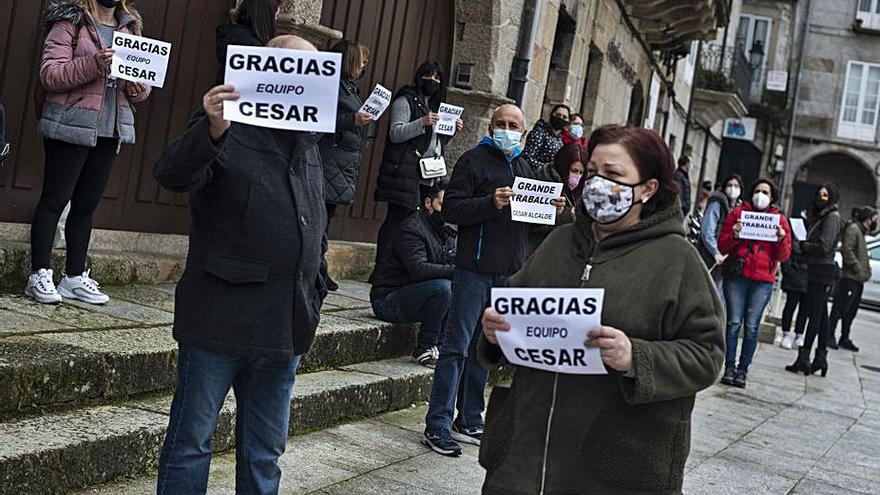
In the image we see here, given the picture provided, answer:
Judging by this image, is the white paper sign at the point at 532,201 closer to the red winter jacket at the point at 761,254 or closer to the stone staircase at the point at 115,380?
the stone staircase at the point at 115,380

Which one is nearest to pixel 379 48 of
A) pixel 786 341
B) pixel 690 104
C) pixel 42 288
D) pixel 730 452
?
pixel 730 452

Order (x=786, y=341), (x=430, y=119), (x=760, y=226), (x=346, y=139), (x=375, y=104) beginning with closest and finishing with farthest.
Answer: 1. (x=375, y=104)
2. (x=346, y=139)
3. (x=430, y=119)
4. (x=760, y=226)
5. (x=786, y=341)

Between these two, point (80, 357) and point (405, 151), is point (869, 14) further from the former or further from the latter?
point (80, 357)

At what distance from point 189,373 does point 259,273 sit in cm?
38

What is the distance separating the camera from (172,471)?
3889 millimetres

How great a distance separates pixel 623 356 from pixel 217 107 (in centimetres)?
137

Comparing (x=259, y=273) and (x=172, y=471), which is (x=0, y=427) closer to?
(x=172, y=471)

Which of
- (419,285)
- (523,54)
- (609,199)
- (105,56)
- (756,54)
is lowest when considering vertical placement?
(419,285)

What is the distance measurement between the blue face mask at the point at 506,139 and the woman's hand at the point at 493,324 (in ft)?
11.3

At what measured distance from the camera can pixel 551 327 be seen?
3.35 metres

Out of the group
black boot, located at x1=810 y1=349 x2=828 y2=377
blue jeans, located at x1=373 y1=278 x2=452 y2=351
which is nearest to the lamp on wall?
black boot, located at x1=810 y1=349 x2=828 y2=377

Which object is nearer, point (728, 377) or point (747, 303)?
point (747, 303)

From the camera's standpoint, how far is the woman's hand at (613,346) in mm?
3232

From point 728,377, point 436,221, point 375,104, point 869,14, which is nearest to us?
point 375,104
